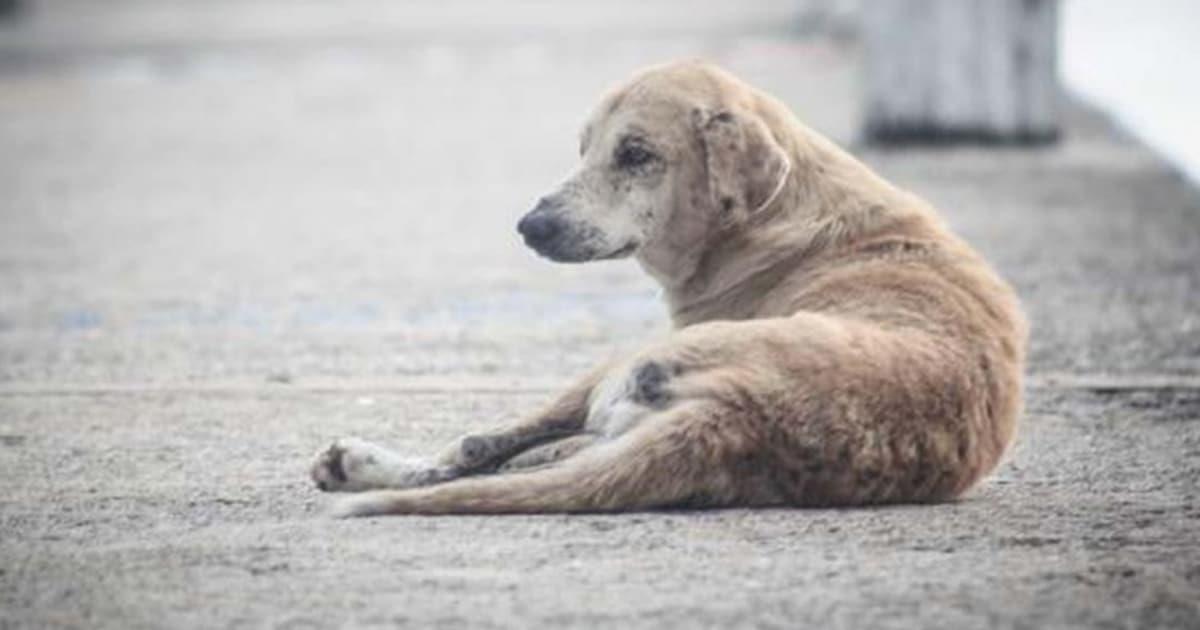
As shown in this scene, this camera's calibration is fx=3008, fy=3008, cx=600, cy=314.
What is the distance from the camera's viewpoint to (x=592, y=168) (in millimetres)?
7914

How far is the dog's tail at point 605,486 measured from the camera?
6.72 meters

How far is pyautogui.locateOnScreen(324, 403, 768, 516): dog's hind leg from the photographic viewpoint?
22.0 feet

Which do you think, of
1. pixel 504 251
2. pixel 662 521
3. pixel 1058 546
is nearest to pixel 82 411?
pixel 662 521

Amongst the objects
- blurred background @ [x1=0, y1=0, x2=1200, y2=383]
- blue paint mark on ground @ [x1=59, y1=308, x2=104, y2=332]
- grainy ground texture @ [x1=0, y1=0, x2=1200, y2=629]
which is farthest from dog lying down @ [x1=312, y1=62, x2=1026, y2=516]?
blue paint mark on ground @ [x1=59, y1=308, x2=104, y2=332]

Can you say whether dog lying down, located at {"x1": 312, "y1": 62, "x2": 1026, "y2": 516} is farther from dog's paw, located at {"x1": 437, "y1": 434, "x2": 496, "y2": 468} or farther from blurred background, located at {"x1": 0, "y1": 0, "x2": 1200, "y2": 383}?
blurred background, located at {"x1": 0, "y1": 0, "x2": 1200, "y2": 383}

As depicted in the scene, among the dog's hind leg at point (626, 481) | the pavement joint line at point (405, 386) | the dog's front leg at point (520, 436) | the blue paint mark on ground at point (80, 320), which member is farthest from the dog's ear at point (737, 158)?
the blue paint mark on ground at point (80, 320)

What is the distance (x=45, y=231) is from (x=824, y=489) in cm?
877

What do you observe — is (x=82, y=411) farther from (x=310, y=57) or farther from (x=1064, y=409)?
(x=310, y=57)

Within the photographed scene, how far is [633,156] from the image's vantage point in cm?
787

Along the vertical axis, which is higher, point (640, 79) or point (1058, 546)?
point (640, 79)

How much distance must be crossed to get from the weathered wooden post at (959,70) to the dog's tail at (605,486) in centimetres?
1109

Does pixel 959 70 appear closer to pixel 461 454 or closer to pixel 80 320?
pixel 80 320

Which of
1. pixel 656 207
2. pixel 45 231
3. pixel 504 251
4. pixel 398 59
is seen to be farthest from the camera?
pixel 398 59

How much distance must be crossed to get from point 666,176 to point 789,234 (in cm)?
37
